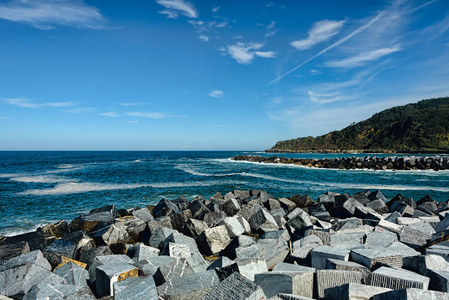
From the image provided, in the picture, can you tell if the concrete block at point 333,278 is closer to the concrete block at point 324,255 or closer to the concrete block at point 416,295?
the concrete block at point 324,255

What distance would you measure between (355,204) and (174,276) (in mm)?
7162

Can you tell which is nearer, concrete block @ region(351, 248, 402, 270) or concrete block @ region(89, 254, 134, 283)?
concrete block @ region(351, 248, 402, 270)

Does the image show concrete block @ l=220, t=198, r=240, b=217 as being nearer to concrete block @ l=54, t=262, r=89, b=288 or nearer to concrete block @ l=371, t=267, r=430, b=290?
concrete block @ l=54, t=262, r=89, b=288

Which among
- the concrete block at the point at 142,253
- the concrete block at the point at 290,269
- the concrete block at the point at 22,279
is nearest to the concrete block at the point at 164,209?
the concrete block at the point at 142,253

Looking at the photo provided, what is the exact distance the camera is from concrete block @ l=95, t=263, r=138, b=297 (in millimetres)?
3707

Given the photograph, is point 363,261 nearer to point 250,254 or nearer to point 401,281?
point 401,281

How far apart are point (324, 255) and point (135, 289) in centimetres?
269

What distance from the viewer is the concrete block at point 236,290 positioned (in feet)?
9.40

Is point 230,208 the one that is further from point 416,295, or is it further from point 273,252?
point 416,295

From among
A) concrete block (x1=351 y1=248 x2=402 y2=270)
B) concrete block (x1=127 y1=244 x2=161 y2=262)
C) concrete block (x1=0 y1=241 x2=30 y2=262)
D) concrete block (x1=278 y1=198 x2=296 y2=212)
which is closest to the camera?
concrete block (x1=351 y1=248 x2=402 y2=270)

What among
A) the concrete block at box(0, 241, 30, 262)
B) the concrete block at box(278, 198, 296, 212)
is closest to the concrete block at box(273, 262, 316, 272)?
the concrete block at box(0, 241, 30, 262)

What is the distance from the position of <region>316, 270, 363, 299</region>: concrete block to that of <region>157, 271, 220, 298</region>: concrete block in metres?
1.30

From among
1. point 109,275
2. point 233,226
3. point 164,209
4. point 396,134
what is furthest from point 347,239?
point 396,134

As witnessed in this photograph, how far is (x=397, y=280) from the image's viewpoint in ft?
10.1
